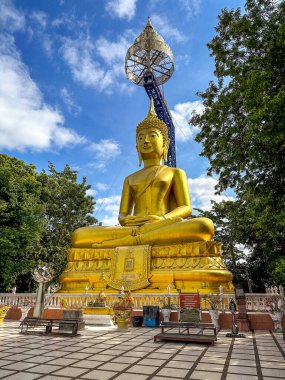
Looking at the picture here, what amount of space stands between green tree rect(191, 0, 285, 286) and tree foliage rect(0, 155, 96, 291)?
861cm

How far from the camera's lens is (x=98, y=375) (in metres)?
3.31

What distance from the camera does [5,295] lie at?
10602 mm

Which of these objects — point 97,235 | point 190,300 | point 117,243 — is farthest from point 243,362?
point 97,235

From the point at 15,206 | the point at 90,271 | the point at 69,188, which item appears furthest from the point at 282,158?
the point at 69,188

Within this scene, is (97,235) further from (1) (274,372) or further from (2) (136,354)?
(1) (274,372)

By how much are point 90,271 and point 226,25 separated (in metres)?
9.46

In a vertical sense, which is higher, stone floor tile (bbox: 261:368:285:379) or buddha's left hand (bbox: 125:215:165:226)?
buddha's left hand (bbox: 125:215:165:226)

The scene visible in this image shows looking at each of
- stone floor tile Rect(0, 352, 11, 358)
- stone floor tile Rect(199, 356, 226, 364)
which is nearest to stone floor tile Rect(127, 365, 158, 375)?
stone floor tile Rect(199, 356, 226, 364)

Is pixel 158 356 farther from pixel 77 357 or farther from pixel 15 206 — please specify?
pixel 15 206

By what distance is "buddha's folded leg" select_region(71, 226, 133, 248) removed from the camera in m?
12.1

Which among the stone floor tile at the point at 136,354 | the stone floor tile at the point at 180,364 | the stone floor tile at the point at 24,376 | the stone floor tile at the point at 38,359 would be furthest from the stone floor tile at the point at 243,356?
the stone floor tile at the point at 24,376

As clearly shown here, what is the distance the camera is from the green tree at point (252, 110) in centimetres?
618

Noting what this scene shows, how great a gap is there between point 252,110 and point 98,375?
531 centimetres

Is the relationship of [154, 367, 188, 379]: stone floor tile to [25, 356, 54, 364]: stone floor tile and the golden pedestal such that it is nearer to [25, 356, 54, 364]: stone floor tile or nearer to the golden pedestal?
[25, 356, 54, 364]: stone floor tile
